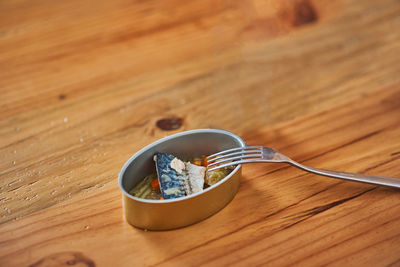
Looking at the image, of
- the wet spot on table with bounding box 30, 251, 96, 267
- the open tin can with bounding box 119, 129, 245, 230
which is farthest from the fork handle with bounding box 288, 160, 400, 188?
the wet spot on table with bounding box 30, 251, 96, 267

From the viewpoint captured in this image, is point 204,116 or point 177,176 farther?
point 204,116

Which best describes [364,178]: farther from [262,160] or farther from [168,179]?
[168,179]

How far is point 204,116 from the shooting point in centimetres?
89

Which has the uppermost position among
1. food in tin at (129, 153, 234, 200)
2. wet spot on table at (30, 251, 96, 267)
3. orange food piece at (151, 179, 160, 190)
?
food in tin at (129, 153, 234, 200)

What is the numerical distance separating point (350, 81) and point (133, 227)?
1.97 feet

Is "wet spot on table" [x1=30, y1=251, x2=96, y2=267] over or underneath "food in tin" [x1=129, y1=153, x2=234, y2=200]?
underneath

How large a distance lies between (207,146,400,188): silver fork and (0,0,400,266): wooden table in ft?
0.09

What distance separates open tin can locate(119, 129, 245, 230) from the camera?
61 centimetres

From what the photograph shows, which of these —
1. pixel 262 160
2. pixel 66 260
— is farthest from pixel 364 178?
pixel 66 260

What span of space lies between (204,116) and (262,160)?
0.24 m

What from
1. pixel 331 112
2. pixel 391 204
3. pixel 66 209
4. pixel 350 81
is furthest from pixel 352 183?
pixel 66 209

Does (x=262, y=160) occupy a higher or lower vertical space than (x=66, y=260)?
higher

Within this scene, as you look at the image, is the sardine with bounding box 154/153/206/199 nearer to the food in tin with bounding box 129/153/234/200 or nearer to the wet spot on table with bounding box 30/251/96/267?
the food in tin with bounding box 129/153/234/200

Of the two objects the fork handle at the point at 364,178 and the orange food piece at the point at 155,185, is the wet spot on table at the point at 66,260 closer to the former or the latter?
the orange food piece at the point at 155,185
